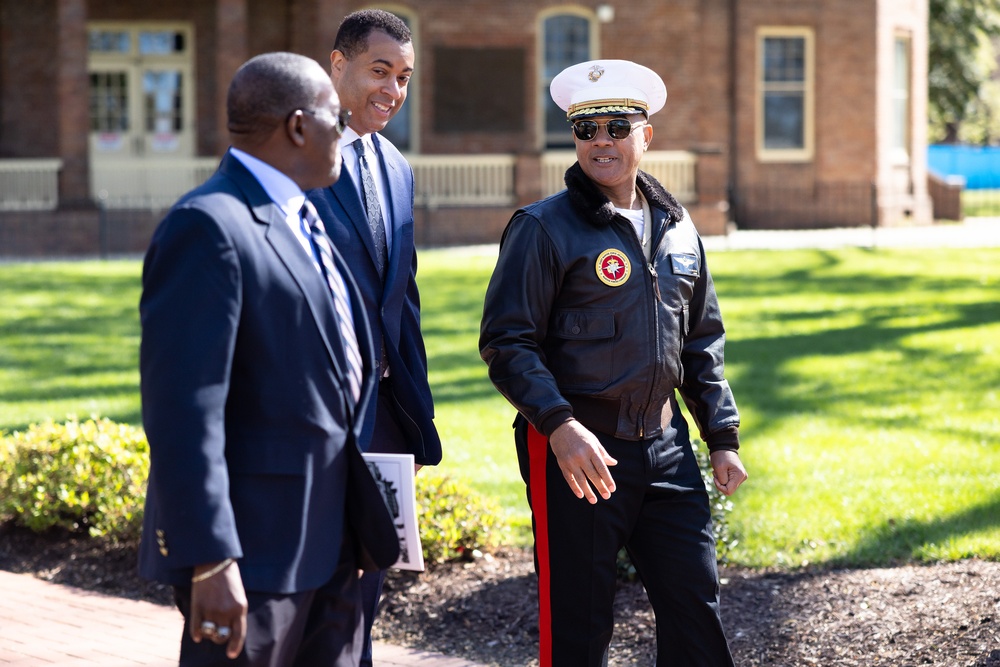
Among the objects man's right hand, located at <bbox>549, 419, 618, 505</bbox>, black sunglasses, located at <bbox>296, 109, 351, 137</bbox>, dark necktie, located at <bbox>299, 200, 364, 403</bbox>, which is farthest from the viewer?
man's right hand, located at <bbox>549, 419, 618, 505</bbox>

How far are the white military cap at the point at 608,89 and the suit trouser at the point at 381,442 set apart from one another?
1.01 meters

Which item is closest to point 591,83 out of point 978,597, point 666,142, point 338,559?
point 338,559

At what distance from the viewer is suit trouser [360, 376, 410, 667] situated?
3732 mm

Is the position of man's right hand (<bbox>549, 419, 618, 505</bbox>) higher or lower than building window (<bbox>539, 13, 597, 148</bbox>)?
lower

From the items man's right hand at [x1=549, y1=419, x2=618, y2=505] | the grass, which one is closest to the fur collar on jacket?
man's right hand at [x1=549, y1=419, x2=618, y2=505]

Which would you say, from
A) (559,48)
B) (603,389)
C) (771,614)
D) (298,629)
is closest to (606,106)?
(603,389)

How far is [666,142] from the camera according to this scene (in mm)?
25359

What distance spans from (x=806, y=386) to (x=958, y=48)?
90.7ft

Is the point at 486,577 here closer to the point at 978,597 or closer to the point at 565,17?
the point at 978,597

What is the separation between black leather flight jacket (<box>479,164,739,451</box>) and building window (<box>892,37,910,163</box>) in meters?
25.6

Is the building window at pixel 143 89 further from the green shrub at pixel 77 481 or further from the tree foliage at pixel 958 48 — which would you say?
the tree foliage at pixel 958 48

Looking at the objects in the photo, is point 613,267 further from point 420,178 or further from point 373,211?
point 420,178

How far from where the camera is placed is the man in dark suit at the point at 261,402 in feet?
8.18

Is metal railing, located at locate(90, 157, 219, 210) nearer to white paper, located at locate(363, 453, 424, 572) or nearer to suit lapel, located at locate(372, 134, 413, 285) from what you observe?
suit lapel, located at locate(372, 134, 413, 285)
